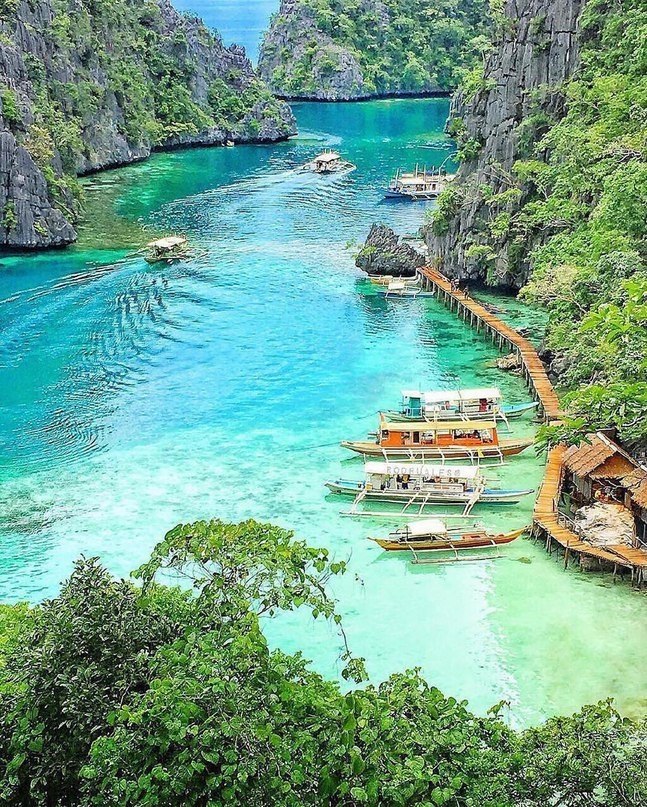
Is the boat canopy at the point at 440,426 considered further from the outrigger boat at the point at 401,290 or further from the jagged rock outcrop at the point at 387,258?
the jagged rock outcrop at the point at 387,258

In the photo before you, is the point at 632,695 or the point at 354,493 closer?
the point at 632,695

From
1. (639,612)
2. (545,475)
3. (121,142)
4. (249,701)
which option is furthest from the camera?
(121,142)

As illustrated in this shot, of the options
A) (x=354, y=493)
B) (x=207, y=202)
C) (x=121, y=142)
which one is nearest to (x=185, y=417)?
(x=354, y=493)

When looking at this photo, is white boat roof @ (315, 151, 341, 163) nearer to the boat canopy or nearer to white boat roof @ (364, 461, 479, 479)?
the boat canopy

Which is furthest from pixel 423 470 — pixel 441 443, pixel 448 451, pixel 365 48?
pixel 365 48

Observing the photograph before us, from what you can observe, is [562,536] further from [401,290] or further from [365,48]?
[365,48]

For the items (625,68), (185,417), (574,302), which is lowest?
(185,417)

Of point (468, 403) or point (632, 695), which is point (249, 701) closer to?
point (632, 695)
